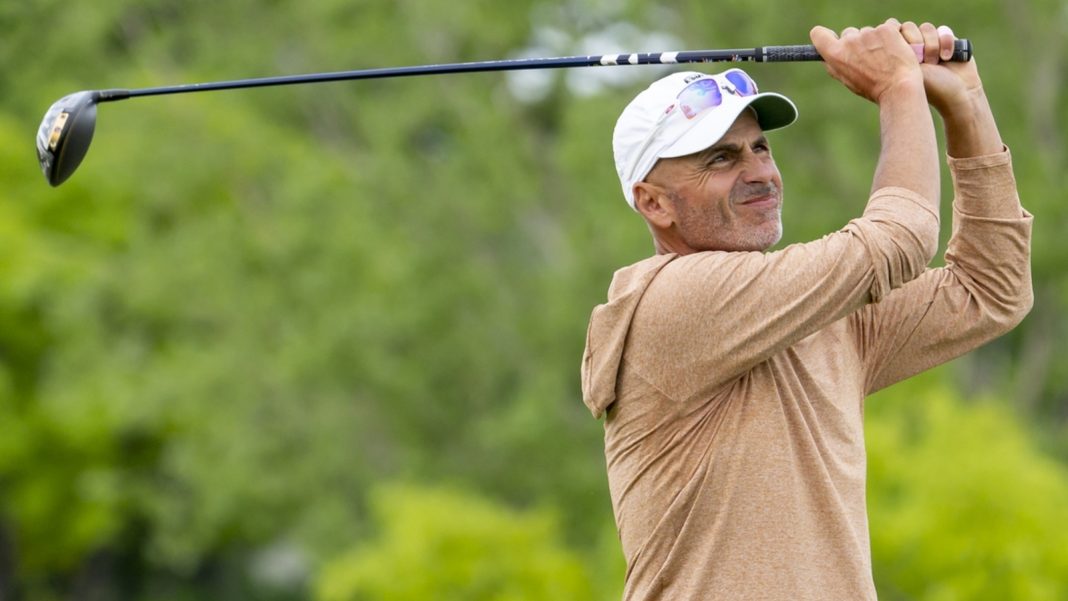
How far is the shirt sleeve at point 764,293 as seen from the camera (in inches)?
121

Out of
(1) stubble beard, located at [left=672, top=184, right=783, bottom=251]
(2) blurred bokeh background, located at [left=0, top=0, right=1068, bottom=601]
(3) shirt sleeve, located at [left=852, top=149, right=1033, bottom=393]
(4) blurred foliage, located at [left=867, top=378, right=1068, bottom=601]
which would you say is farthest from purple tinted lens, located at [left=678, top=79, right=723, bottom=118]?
(2) blurred bokeh background, located at [left=0, top=0, right=1068, bottom=601]

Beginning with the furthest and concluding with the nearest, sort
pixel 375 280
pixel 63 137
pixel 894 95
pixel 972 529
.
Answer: pixel 375 280 < pixel 972 529 < pixel 63 137 < pixel 894 95

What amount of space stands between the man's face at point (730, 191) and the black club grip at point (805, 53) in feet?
0.57

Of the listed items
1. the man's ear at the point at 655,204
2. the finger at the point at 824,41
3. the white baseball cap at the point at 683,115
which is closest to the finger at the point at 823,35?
the finger at the point at 824,41

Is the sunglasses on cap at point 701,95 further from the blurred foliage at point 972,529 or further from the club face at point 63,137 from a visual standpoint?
the blurred foliage at point 972,529

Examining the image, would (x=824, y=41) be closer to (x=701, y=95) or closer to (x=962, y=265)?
(x=701, y=95)

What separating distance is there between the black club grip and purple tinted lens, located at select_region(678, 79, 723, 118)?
0.62 ft

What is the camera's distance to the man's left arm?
3342mm

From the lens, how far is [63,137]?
13.3 ft

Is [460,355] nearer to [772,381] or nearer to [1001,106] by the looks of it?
[1001,106]

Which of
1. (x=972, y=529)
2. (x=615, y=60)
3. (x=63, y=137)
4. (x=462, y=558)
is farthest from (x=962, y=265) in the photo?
(x=462, y=558)

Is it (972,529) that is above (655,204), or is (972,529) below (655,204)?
above

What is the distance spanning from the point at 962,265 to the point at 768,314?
0.57 meters

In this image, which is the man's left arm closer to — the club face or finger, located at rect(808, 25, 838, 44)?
finger, located at rect(808, 25, 838, 44)
